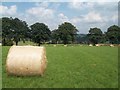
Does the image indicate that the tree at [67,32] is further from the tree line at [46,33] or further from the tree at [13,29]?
the tree at [13,29]

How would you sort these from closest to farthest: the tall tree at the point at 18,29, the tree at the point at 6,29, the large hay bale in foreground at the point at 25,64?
the large hay bale in foreground at the point at 25,64 → the tree at the point at 6,29 → the tall tree at the point at 18,29

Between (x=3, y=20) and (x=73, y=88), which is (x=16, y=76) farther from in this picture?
(x=3, y=20)

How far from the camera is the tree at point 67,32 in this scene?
119500mm

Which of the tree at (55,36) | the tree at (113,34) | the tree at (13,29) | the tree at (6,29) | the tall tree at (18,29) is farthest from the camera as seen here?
the tree at (113,34)

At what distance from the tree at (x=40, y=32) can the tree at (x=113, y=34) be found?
96.9 feet

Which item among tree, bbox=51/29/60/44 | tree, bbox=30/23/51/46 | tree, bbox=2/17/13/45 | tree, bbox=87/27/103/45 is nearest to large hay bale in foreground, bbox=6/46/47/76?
tree, bbox=2/17/13/45

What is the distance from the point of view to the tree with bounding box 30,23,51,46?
113 m

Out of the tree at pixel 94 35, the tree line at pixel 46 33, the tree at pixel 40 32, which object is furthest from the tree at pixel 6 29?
the tree at pixel 94 35

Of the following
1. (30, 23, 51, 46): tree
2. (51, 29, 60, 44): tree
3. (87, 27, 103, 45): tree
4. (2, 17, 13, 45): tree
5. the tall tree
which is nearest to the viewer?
(2, 17, 13, 45): tree

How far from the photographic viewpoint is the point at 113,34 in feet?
412

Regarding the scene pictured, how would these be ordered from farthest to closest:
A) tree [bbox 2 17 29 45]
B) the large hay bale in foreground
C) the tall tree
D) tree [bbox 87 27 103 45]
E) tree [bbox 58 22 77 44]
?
tree [bbox 87 27 103 45], tree [bbox 58 22 77 44], the tall tree, tree [bbox 2 17 29 45], the large hay bale in foreground

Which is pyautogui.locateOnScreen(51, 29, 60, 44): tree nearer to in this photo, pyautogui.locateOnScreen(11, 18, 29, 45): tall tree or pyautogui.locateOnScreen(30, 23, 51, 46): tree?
pyautogui.locateOnScreen(30, 23, 51, 46): tree

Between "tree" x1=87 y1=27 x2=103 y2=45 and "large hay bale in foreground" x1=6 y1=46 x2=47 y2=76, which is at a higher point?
"tree" x1=87 y1=27 x2=103 y2=45

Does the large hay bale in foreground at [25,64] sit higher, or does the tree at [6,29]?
the tree at [6,29]
